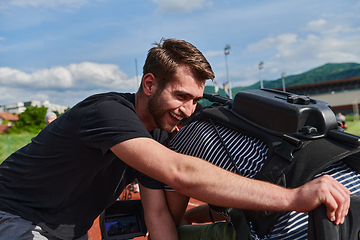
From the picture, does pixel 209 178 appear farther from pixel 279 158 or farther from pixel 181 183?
pixel 279 158

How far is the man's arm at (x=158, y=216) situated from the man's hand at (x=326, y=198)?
0.97 meters

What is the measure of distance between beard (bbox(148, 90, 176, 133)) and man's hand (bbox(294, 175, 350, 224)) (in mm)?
1143

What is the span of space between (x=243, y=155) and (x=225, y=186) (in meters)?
0.29

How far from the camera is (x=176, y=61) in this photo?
6.87 feet

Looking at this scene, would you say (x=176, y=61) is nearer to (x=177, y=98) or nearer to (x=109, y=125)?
(x=177, y=98)

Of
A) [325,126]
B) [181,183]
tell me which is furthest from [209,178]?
[325,126]

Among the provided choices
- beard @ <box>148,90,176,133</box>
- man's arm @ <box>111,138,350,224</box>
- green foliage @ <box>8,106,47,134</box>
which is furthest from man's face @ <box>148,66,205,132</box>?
green foliage @ <box>8,106,47,134</box>

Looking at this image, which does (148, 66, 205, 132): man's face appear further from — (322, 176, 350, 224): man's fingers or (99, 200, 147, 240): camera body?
(322, 176, 350, 224): man's fingers

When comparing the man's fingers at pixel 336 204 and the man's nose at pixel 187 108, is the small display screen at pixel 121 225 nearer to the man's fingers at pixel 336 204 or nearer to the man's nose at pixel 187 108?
the man's nose at pixel 187 108

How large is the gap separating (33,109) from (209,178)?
46.4 metres

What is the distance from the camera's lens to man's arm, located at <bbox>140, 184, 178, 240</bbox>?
1.93 m

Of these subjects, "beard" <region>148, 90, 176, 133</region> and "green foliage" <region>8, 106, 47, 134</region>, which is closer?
"beard" <region>148, 90, 176, 133</region>

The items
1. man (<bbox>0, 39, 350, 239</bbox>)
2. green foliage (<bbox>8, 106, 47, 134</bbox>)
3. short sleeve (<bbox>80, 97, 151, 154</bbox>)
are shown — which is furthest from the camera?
green foliage (<bbox>8, 106, 47, 134</bbox>)

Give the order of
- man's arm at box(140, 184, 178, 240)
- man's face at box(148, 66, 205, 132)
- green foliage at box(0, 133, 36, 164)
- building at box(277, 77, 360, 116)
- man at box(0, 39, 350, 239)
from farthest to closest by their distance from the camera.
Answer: building at box(277, 77, 360, 116), green foliage at box(0, 133, 36, 164), man's face at box(148, 66, 205, 132), man's arm at box(140, 184, 178, 240), man at box(0, 39, 350, 239)
